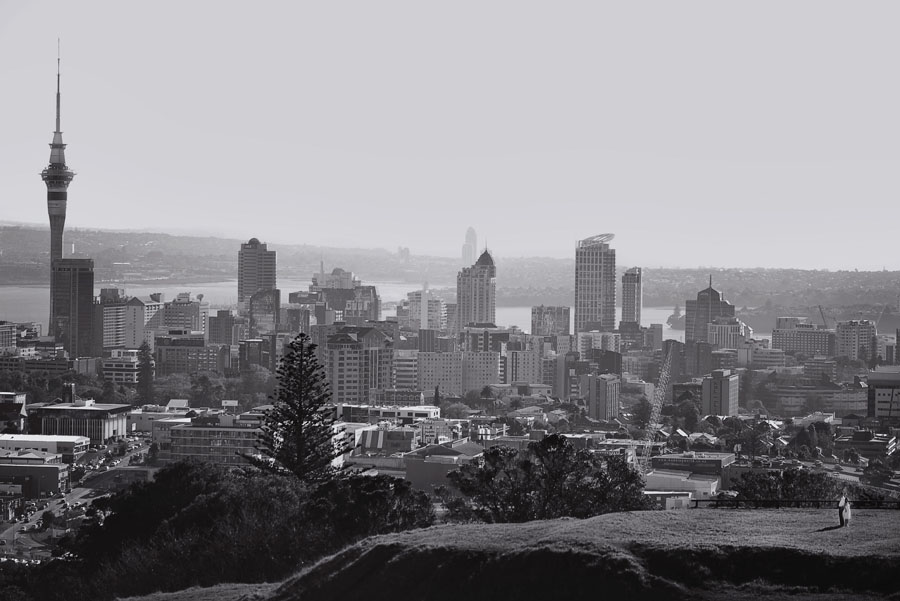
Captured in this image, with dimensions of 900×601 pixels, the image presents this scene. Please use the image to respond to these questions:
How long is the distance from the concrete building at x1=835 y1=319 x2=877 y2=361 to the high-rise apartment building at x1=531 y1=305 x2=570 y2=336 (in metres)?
11.6

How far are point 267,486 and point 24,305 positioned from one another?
70091mm

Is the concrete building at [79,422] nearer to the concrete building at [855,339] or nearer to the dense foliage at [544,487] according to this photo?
the dense foliage at [544,487]

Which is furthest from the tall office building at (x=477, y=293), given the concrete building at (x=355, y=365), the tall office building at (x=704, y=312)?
the concrete building at (x=355, y=365)

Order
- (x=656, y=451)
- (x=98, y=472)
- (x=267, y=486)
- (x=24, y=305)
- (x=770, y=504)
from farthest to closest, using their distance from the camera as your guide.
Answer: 1. (x=24, y=305)
2. (x=656, y=451)
3. (x=98, y=472)
4. (x=267, y=486)
5. (x=770, y=504)

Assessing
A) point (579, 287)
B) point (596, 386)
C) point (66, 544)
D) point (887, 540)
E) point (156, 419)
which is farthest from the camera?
point (579, 287)

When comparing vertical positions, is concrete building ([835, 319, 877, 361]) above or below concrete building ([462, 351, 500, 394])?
above

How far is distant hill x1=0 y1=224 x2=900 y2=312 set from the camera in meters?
88.1

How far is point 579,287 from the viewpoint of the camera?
2968 inches

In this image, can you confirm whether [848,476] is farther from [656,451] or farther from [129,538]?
[129,538]

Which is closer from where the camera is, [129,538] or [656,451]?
[129,538]

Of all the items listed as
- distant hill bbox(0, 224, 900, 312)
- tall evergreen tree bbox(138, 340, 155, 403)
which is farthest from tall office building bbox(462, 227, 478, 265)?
tall evergreen tree bbox(138, 340, 155, 403)

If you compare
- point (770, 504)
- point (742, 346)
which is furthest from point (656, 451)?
point (742, 346)

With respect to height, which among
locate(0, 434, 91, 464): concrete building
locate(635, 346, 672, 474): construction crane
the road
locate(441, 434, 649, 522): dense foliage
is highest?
locate(441, 434, 649, 522): dense foliage

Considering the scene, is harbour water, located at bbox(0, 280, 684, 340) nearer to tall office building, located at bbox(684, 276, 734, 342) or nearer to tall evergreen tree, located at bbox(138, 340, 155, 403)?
tall office building, located at bbox(684, 276, 734, 342)
